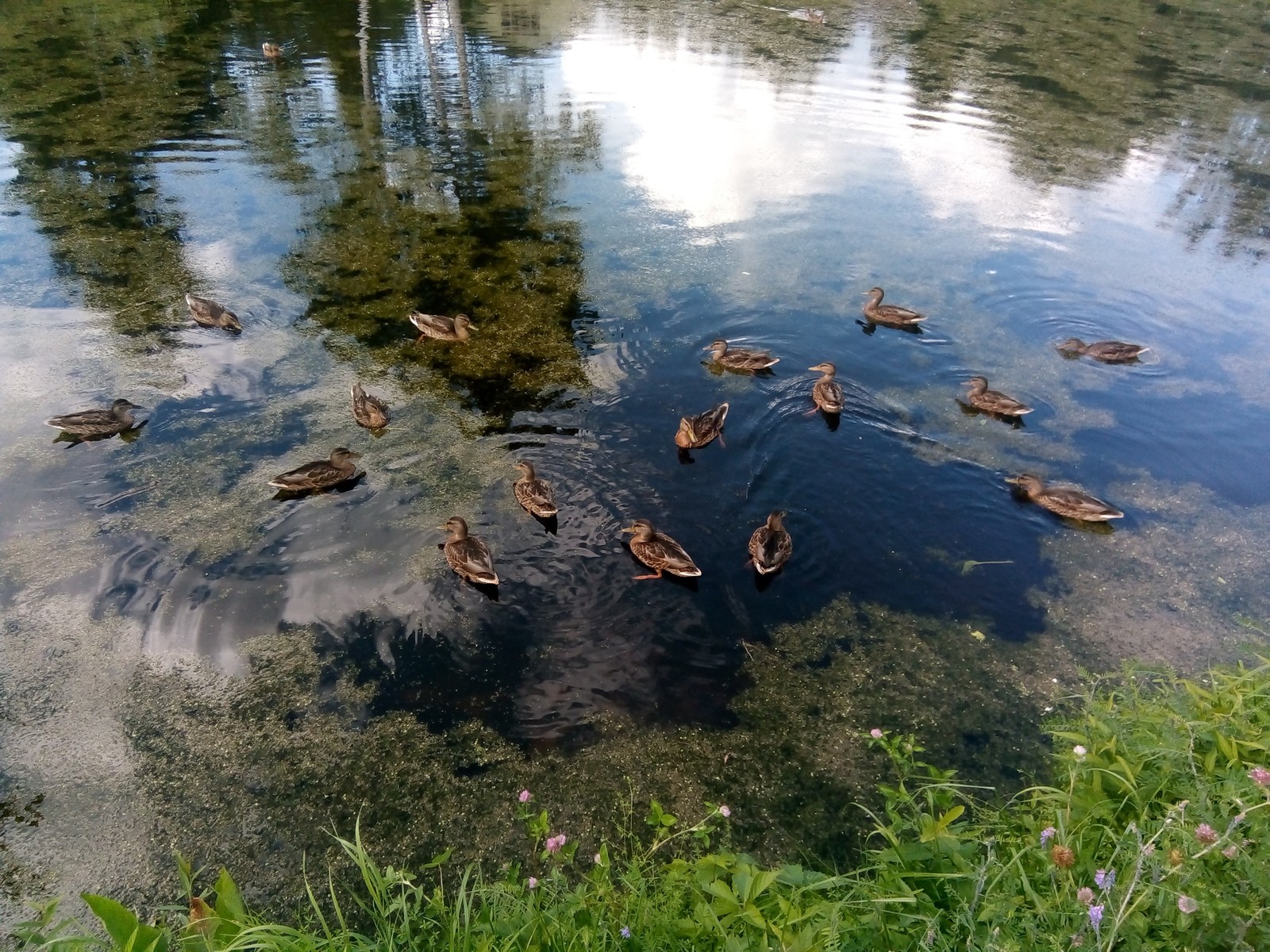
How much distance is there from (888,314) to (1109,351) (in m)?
1.77

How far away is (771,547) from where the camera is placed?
14.6ft

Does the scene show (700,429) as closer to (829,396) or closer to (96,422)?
(829,396)

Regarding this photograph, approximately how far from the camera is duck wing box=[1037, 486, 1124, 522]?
16.0 ft

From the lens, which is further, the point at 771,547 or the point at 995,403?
the point at 995,403

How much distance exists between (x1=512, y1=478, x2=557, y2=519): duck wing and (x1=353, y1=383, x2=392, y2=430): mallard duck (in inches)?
47.4

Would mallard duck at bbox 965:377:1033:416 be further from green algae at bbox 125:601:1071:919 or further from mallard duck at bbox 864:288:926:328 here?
green algae at bbox 125:601:1071:919

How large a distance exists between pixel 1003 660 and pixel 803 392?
2.57m

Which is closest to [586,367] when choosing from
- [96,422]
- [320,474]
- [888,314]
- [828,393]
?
[828,393]

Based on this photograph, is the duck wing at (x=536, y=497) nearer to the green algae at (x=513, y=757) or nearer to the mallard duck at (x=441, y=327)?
the green algae at (x=513, y=757)

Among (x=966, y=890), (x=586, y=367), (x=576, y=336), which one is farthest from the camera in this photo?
(x=576, y=336)

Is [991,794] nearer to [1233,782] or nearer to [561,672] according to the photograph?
[1233,782]

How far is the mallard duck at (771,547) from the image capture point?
14.4 feet

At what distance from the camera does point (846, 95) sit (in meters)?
12.9

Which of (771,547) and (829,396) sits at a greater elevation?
(829,396)
